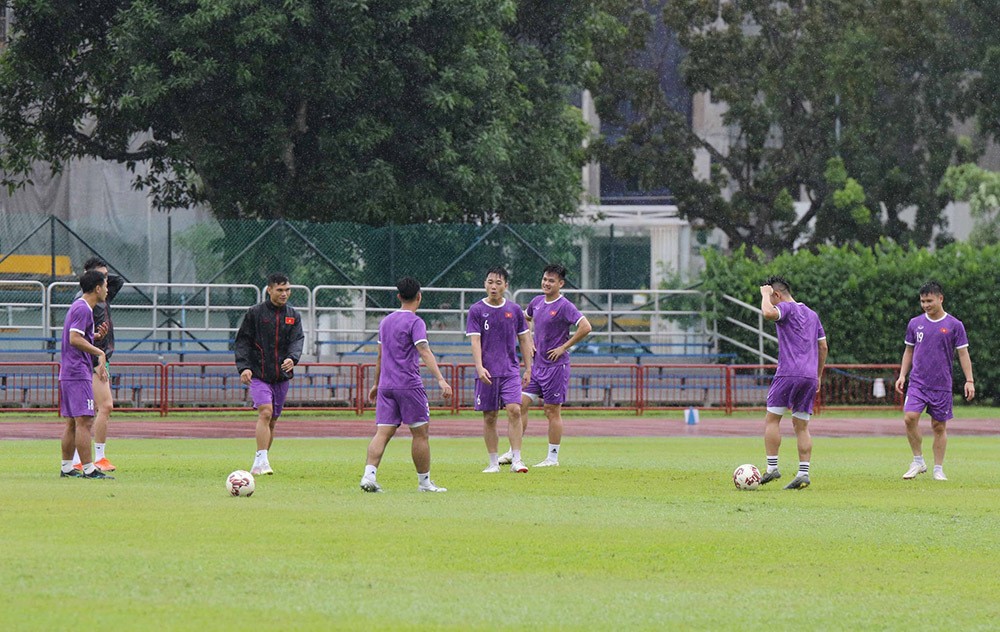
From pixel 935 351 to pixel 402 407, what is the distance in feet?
20.9

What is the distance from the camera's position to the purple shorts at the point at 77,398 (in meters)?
15.9

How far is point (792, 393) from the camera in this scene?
16562mm

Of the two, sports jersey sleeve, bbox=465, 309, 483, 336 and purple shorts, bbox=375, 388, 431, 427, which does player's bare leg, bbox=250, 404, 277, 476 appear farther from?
sports jersey sleeve, bbox=465, 309, 483, 336

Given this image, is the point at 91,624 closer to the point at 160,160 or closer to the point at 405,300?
the point at 405,300

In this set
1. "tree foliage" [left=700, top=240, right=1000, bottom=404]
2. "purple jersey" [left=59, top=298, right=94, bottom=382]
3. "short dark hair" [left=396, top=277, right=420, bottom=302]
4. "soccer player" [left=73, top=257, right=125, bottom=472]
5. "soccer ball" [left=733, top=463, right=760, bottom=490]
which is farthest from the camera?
"tree foliage" [left=700, top=240, right=1000, bottom=404]

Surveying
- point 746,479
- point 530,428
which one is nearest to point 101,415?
point 746,479

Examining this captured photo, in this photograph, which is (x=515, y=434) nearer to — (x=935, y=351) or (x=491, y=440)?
(x=491, y=440)

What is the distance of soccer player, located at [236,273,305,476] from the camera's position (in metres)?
16.8

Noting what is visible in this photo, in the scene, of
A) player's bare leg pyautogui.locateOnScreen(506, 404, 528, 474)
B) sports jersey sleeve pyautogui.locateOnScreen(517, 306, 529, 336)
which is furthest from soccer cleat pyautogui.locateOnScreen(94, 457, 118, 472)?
sports jersey sleeve pyautogui.locateOnScreen(517, 306, 529, 336)

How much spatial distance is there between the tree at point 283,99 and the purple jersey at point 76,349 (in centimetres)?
1874

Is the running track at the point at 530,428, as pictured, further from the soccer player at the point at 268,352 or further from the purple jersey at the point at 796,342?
the purple jersey at the point at 796,342

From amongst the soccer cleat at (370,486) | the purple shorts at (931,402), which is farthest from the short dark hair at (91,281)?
the purple shorts at (931,402)

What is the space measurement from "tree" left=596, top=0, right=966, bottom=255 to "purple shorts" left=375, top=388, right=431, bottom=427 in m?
39.5

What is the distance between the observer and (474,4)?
120 ft
